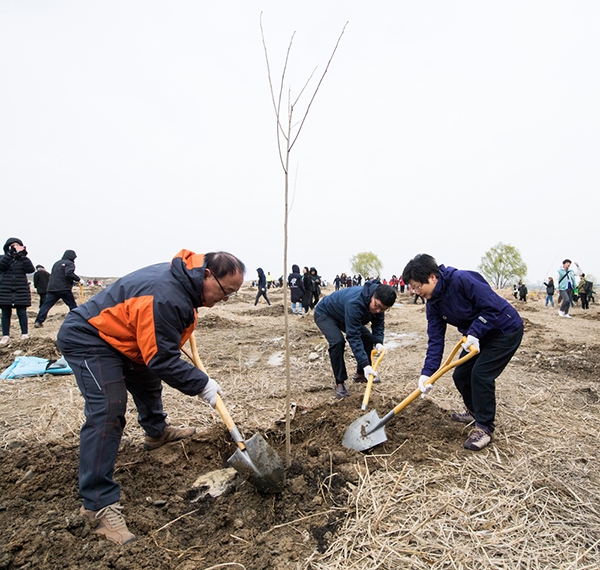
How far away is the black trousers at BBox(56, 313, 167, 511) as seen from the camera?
211cm

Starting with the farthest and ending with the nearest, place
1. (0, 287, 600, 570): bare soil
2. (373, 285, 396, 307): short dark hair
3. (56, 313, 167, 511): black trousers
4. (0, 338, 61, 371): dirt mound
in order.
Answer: (0, 338, 61, 371): dirt mound
(373, 285, 396, 307): short dark hair
(56, 313, 167, 511): black trousers
(0, 287, 600, 570): bare soil

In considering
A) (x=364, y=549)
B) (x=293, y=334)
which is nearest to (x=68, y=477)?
(x=364, y=549)

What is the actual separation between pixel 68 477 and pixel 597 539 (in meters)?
3.29

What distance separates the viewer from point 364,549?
198cm

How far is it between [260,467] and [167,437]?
1.21 meters

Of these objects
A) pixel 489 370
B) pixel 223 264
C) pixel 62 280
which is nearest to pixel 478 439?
pixel 489 370

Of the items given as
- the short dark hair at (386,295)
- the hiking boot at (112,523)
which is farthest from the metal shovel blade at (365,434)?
the hiking boot at (112,523)

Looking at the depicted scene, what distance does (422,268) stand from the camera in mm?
2992

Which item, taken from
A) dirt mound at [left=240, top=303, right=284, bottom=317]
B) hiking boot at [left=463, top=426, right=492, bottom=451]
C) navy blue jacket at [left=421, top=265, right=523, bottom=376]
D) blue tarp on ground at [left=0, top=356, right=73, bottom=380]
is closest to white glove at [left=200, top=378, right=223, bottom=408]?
A: navy blue jacket at [left=421, top=265, right=523, bottom=376]

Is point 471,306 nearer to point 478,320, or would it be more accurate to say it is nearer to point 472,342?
point 478,320

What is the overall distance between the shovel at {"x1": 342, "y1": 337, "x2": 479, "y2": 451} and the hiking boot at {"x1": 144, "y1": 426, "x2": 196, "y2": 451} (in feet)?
4.47

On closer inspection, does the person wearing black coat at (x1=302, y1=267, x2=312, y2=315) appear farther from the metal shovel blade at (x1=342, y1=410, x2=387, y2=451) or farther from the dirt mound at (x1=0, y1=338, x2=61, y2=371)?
the metal shovel blade at (x1=342, y1=410, x2=387, y2=451)

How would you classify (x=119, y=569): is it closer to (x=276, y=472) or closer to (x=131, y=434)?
(x=276, y=472)

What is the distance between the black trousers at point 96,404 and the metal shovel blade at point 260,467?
0.70 m
